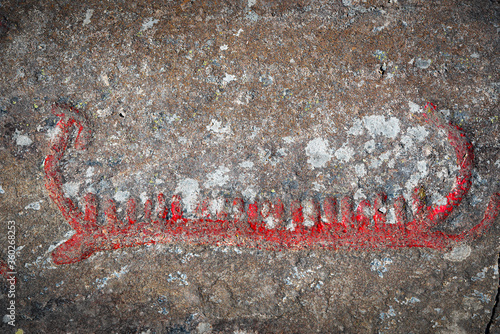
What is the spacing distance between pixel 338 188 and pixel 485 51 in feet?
3.81

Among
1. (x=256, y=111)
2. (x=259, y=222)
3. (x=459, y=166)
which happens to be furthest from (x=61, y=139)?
(x=459, y=166)

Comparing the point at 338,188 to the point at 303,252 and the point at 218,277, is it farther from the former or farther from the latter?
the point at 218,277

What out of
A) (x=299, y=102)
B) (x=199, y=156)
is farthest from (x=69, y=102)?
(x=299, y=102)

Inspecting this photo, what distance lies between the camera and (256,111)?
2037mm

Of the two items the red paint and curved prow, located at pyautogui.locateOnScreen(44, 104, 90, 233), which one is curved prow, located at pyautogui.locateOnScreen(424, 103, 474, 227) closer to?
the red paint

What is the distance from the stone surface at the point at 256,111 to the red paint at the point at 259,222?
47mm

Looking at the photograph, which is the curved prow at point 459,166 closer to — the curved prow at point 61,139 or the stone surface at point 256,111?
the stone surface at point 256,111

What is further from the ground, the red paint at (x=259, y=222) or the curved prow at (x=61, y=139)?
the curved prow at (x=61, y=139)

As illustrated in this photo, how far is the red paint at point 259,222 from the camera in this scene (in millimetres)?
2010

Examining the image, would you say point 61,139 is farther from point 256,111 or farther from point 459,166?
point 459,166

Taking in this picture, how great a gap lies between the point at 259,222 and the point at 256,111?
650mm

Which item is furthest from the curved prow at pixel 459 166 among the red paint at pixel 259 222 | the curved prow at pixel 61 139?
the curved prow at pixel 61 139

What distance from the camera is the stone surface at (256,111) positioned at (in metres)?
2.01

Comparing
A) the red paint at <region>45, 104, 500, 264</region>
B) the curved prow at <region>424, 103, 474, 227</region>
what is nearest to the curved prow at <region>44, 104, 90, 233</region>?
the red paint at <region>45, 104, 500, 264</region>
